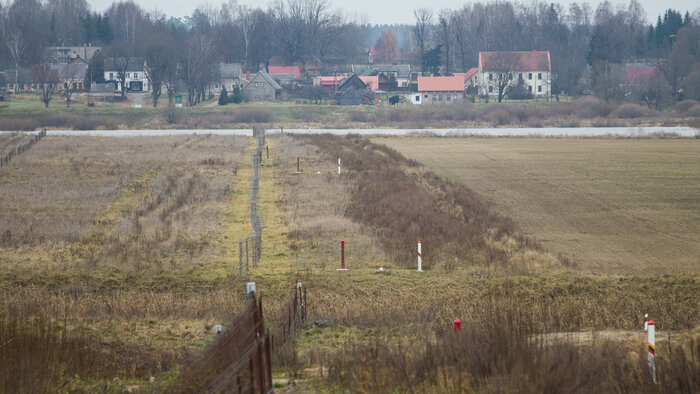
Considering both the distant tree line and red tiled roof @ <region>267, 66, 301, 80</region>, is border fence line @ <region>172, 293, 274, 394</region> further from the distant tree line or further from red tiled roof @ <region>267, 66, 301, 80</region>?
red tiled roof @ <region>267, 66, 301, 80</region>

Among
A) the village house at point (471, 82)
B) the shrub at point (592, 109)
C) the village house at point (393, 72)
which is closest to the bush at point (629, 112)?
the shrub at point (592, 109)

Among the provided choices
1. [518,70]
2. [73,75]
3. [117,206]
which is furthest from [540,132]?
[73,75]

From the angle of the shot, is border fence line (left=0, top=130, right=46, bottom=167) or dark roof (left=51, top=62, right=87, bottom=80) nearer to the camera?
border fence line (left=0, top=130, right=46, bottom=167)

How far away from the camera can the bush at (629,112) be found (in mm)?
88750

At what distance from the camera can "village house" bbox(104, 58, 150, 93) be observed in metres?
125

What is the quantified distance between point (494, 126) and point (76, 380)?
8303 centimetres

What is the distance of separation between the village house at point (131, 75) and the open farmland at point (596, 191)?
74883mm

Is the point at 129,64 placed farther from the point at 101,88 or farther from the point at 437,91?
the point at 437,91

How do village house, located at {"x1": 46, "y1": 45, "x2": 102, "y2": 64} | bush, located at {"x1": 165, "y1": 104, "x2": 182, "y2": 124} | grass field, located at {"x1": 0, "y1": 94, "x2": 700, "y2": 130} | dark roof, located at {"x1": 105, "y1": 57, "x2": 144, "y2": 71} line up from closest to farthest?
grass field, located at {"x1": 0, "y1": 94, "x2": 700, "y2": 130}, bush, located at {"x1": 165, "y1": 104, "x2": 182, "y2": 124}, dark roof, located at {"x1": 105, "y1": 57, "x2": 144, "y2": 71}, village house, located at {"x1": 46, "y1": 45, "x2": 102, "y2": 64}

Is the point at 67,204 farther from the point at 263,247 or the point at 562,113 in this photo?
the point at 562,113

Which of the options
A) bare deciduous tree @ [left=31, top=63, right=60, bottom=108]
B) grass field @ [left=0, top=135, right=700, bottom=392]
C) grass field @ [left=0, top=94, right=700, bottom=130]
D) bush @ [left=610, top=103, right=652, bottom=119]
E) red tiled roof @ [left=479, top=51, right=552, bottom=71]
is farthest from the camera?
red tiled roof @ [left=479, top=51, right=552, bottom=71]

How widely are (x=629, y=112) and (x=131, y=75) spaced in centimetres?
8222

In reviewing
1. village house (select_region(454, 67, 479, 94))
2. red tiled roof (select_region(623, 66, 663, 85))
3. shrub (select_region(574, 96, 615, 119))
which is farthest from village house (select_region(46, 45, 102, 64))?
red tiled roof (select_region(623, 66, 663, 85))

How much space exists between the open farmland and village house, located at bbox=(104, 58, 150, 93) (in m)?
74.9
